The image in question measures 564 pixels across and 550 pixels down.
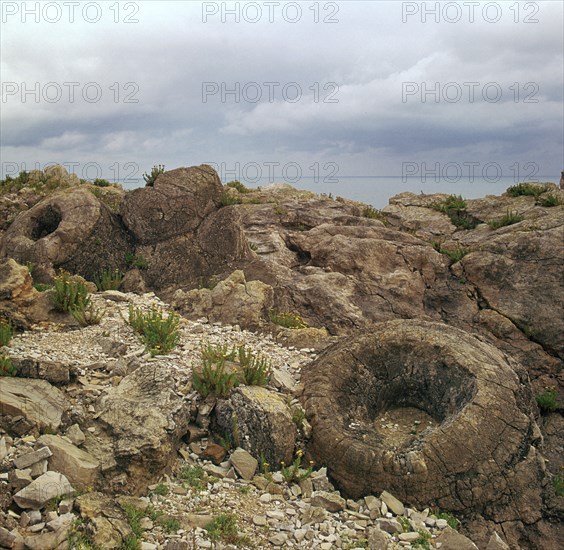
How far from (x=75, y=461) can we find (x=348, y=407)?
16.1 ft

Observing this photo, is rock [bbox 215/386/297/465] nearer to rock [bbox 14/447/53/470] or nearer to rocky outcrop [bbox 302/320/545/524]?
rocky outcrop [bbox 302/320/545/524]

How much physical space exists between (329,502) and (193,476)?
2.11 metres

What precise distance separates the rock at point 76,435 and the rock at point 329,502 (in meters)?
3.60

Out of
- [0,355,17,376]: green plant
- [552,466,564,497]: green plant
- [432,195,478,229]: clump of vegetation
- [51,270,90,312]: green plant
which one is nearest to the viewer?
[0,355,17,376]: green plant

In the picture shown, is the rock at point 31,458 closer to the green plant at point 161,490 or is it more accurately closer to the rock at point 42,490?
the rock at point 42,490

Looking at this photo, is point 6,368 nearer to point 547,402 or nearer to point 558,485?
point 558,485

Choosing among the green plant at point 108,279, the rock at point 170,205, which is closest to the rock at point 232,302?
the green plant at point 108,279

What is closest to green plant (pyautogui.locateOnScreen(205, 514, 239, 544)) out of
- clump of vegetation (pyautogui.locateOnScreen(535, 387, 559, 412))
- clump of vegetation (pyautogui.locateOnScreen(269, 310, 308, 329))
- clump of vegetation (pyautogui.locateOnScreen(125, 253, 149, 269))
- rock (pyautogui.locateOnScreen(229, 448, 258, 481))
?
rock (pyautogui.locateOnScreen(229, 448, 258, 481))

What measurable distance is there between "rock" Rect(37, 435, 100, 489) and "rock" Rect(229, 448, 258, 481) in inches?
84.2

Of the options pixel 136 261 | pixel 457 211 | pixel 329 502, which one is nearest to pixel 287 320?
pixel 136 261

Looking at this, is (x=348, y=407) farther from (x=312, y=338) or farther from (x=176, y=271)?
(x=176, y=271)

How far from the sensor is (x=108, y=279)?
15867mm

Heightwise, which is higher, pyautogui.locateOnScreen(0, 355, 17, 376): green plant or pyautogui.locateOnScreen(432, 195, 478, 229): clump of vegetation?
pyautogui.locateOnScreen(432, 195, 478, 229): clump of vegetation

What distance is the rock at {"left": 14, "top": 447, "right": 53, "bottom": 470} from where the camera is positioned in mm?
7387
